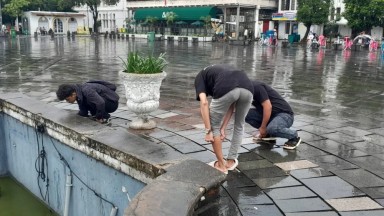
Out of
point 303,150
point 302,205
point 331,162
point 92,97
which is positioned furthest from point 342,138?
point 92,97

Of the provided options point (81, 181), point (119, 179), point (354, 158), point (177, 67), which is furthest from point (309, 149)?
point (177, 67)

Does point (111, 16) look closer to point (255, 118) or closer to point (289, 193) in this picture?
point (255, 118)

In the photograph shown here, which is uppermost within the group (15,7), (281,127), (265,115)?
(15,7)

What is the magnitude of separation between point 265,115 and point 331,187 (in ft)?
4.47

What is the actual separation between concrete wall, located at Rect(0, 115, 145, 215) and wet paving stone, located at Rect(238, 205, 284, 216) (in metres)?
1.36

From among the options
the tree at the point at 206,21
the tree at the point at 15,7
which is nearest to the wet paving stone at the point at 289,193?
the tree at the point at 206,21

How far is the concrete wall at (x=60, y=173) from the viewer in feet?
16.7

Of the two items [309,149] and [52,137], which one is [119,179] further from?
[309,149]

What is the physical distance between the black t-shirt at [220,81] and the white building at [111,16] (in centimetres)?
5195

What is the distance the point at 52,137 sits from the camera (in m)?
6.16

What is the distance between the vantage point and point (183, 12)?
43.1 m

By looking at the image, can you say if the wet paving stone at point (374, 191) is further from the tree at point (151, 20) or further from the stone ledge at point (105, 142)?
the tree at point (151, 20)

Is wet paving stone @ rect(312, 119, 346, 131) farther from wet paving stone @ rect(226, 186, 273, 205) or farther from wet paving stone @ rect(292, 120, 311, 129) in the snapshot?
wet paving stone @ rect(226, 186, 273, 205)

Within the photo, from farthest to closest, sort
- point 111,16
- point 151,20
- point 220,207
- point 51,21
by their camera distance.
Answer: point 111,16 → point 51,21 → point 151,20 → point 220,207
